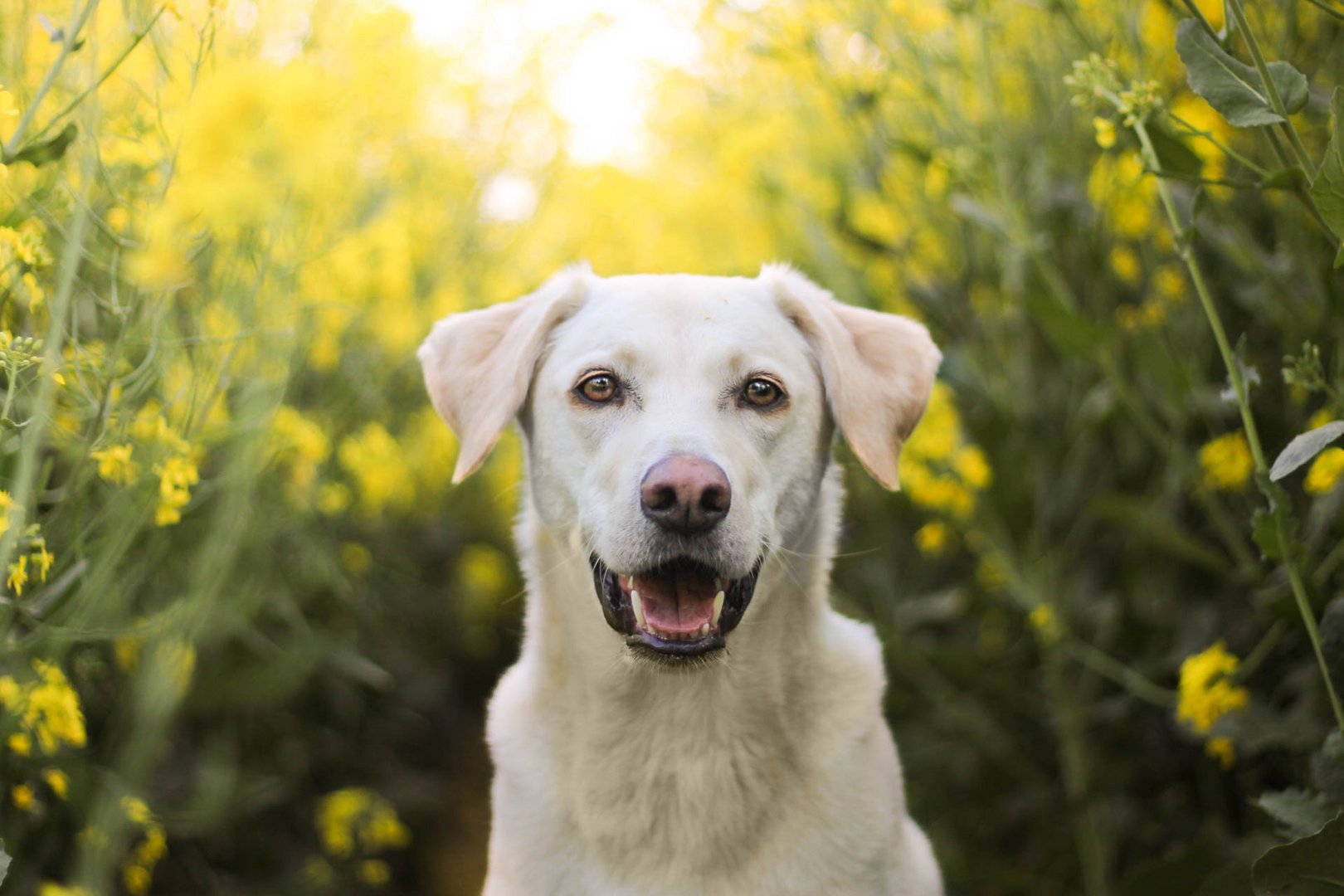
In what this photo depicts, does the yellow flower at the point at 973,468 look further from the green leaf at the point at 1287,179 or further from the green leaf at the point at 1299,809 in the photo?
the green leaf at the point at 1287,179

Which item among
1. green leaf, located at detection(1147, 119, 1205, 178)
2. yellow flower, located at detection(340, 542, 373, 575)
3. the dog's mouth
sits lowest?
yellow flower, located at detection(340, 542, 373, 575)

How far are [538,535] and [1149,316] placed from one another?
2.35 meters

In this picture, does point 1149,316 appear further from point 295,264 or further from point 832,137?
point 295,264

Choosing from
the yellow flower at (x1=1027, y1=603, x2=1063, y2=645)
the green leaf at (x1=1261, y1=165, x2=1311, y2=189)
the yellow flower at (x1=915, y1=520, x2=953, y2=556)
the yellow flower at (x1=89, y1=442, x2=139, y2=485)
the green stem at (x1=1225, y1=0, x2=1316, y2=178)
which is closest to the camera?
the green stem at (x1=1225, y1=0, x2=1316, y2=178)

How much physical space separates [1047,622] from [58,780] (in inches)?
106

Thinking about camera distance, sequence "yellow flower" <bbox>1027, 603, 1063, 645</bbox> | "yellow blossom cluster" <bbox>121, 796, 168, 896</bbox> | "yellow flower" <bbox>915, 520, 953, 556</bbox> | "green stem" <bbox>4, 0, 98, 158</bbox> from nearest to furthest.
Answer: "green stem" <bbox>4, 0, 98, 158</bbox> < "yellow blossom cluster" <bbox>121, 796, 168, 896</bbox> < "yellow flower" <bbox>1027, 603, 1063, 645</bbox> < "yellow flower" <bbox>915, 520, 953, 556</bbox>

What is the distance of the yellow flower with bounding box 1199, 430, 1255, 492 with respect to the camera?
3264 mm

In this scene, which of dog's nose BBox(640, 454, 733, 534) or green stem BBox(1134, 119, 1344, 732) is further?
green stem BBox(1134, 119, 1344, 732)

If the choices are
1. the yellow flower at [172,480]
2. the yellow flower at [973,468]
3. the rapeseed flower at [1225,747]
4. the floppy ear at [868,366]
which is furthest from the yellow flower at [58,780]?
the rapeseed flower at [1225,747]

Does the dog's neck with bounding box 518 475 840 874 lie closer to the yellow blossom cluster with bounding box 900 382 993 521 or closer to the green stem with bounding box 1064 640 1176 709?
the yellow blossom cluster with bounding box 900 382 993 521

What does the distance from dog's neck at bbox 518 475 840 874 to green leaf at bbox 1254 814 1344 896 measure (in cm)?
90

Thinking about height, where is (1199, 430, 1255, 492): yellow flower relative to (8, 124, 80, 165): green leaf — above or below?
below

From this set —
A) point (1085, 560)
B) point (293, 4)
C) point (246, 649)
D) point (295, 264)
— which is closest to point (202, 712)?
point (246, 649)

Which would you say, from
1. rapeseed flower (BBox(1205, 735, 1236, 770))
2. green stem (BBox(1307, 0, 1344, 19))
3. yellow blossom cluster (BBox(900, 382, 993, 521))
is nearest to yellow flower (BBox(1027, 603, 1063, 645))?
yellow blossom cluster (BBox(900, 382, 993, 521))
